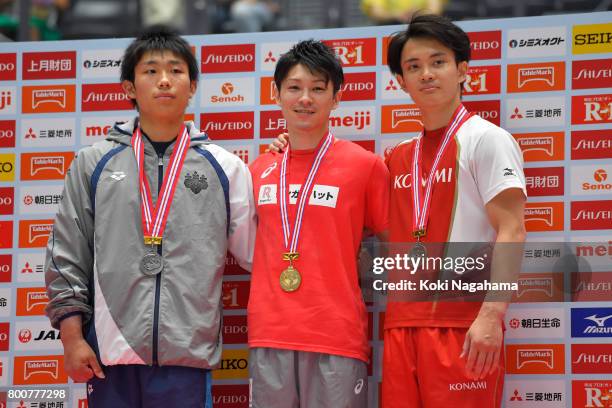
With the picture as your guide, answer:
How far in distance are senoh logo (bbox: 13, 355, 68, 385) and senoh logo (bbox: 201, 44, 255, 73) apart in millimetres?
2044

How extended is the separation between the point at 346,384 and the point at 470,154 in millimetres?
1294

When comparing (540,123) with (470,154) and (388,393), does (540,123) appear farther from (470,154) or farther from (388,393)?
(388,393)

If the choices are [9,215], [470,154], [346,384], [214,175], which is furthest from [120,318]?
[470,154]

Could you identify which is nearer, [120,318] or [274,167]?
[120,318]

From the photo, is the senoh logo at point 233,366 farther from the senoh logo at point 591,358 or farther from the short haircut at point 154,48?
the senoh logo at point 591,358

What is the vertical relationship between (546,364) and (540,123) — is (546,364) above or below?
below

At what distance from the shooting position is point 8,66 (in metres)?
5.14

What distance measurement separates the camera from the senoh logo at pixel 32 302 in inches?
195

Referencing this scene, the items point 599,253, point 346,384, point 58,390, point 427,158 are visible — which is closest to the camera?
point 346,384

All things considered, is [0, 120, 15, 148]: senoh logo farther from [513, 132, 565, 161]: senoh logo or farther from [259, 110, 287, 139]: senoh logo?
[513, 132, 565, 161]: senoh logo

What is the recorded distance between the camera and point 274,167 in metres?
4.34

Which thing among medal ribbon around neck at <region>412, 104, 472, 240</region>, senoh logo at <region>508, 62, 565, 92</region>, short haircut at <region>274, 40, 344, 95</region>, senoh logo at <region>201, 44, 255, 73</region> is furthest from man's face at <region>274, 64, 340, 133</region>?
senoh logo at <region>508, 62, 565, 92</region>

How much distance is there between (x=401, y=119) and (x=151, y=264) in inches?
69.5

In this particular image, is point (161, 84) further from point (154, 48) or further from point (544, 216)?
point (544, 216)
